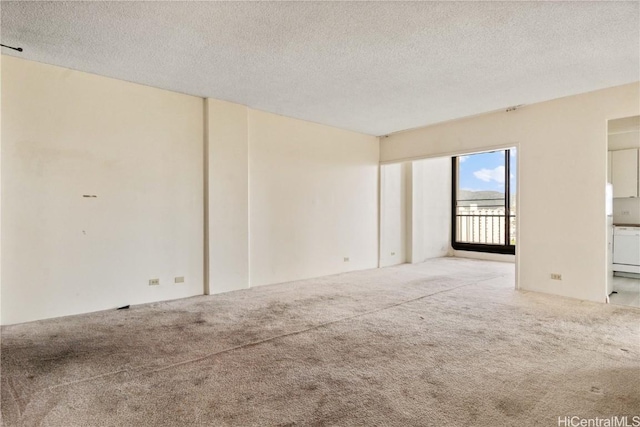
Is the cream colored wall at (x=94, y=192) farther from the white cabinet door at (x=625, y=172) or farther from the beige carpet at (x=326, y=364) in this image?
the white cabinet door at (x=625, y=172)

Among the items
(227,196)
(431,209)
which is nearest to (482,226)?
(431,209)

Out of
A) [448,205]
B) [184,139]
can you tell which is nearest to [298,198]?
[184,139]

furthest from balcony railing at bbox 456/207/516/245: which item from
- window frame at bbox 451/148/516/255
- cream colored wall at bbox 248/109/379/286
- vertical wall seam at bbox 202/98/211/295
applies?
vertical wall seam at bbox 202/98/211/295

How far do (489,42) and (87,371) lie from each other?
4066mm

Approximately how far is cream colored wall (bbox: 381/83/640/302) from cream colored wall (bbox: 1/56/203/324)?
445 cm

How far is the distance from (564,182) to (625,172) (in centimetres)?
223

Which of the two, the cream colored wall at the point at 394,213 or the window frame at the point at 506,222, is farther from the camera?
the window frame at the point at 506,222

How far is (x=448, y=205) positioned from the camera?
8906 mm

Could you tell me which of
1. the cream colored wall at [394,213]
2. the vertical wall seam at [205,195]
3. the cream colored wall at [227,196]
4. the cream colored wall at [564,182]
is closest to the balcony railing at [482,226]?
the cream colored wall at [394,213]

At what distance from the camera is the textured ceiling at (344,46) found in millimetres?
2541

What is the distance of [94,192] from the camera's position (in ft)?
12.7

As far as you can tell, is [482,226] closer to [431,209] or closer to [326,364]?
[431,209]

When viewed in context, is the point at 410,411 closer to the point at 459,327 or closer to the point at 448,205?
the point at 459,327

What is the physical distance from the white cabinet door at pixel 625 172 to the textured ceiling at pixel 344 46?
243cm
